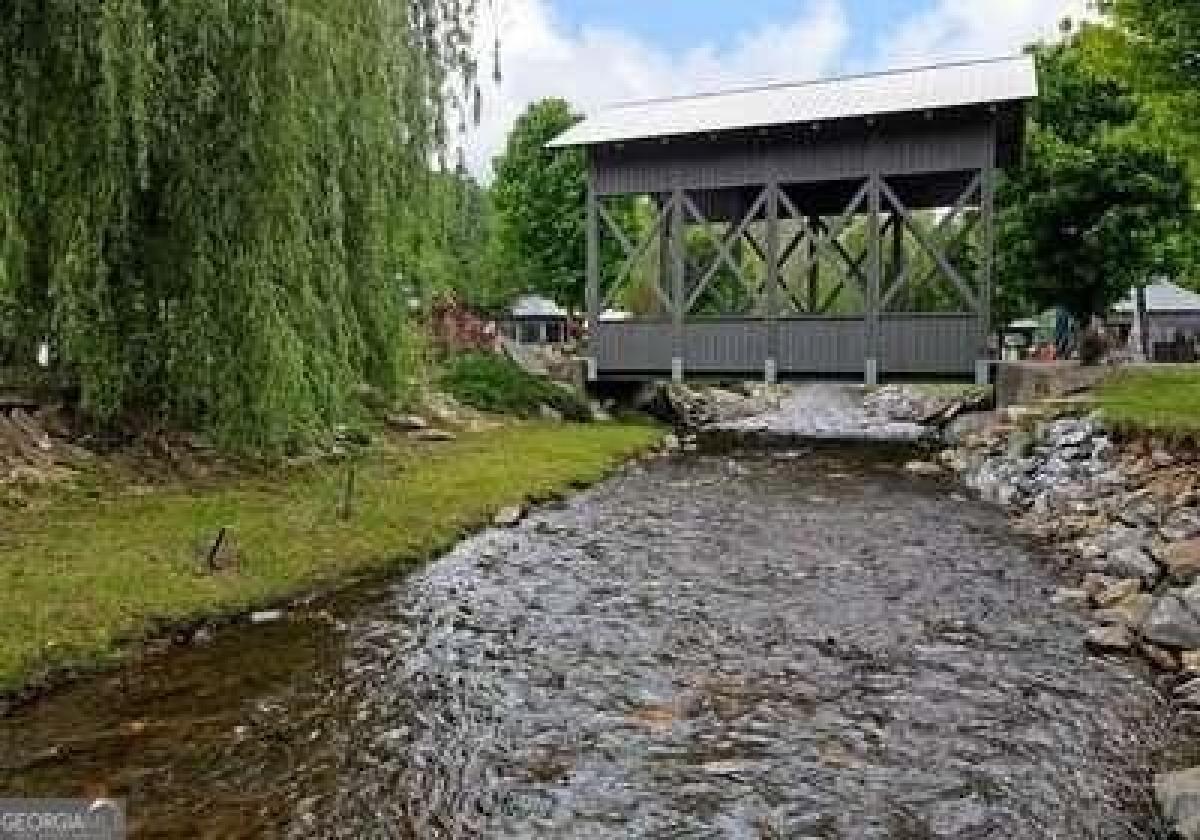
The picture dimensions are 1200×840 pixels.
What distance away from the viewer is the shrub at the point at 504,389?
23.9 m

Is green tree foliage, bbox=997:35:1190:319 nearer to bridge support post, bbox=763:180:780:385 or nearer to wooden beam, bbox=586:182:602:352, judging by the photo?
bridge support post, bbox=763:180:780:385

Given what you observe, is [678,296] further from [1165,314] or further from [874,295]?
[1165,314]

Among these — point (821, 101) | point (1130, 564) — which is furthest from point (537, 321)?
point (1130, 564)

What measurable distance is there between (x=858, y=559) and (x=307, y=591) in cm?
524

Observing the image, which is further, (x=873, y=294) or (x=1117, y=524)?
(x=873, y=294)

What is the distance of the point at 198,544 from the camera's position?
9914 mm

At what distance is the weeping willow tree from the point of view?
412 inches

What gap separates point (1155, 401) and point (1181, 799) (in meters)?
13.9

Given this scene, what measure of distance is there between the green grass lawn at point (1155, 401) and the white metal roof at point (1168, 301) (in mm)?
21774

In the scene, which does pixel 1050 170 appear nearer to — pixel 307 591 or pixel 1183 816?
pixel 307 591

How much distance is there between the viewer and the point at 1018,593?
1006cm

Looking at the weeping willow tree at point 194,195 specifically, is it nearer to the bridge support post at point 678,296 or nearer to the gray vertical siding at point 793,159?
the gray vertical siding at point 793,159

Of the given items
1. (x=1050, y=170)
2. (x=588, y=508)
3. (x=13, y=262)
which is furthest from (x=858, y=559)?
(x=1050, y=170)

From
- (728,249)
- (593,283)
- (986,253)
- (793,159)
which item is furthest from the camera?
(593,283)
